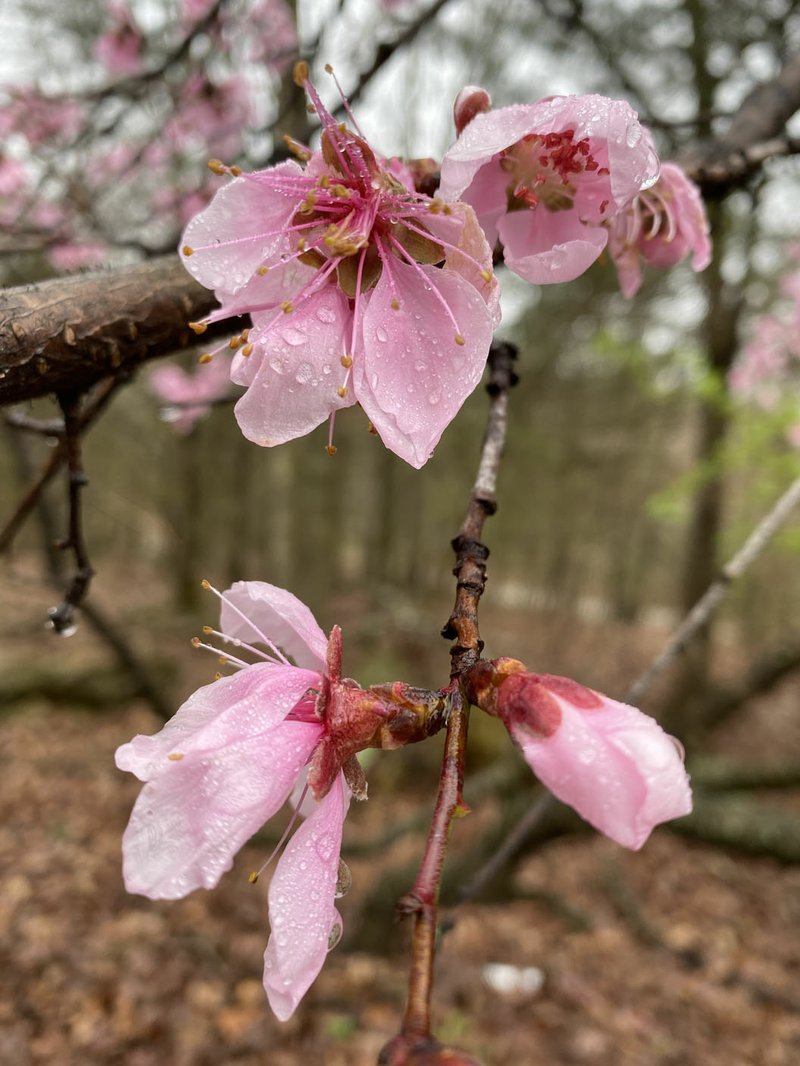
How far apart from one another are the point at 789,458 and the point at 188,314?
484 centimetres

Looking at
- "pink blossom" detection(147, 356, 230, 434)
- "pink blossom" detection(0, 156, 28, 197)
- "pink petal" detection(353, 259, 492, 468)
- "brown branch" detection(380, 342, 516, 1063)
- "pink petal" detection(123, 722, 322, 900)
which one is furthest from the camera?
"pink blossom" detection(147, 356, 230, 434)

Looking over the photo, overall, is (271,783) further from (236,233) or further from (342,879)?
(236,233)

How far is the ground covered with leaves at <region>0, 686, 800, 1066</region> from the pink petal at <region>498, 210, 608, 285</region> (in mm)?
3201

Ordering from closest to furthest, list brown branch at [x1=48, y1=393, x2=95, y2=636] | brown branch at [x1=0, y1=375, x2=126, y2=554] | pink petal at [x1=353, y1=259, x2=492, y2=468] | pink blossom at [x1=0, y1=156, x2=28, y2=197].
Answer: pink petal at [x1=353, y1=259, x2=492, y2=468], brown branch at [x1=48, y1=393, x2=95, y2=636], brown branch at [x1=0, y1=375, x2=126, y2=554], pink blossom at [x1=0, y1=156, x2=28, y2=197]

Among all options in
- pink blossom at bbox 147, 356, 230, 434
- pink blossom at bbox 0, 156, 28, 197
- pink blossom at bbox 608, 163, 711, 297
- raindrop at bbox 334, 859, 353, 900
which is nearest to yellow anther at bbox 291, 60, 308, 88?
pink blossom at bbox 608, 163, 711, 297

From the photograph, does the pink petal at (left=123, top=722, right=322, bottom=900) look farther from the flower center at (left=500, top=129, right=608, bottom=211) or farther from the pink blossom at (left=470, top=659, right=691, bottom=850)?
the flower center at (left=500, top=129, right=608, bottom=211)

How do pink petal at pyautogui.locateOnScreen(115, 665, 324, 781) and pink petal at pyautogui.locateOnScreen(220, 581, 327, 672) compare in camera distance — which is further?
pink petal at pyautogui.locateOnScreen(220, 581, 327, 672)

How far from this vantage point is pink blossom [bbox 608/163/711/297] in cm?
104

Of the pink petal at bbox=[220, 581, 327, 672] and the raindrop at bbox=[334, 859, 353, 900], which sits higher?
the pink petal at bbox=[220, 581, 327, 672]

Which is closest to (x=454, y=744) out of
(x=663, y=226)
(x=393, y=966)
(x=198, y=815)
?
(x=198, y=815)

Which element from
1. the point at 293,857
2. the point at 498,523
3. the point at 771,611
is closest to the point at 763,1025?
the point at 293,857

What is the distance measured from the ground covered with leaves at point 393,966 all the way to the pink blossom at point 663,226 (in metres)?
3.09

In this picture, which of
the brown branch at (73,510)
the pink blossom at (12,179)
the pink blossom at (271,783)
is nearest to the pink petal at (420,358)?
the pink blossom at (271,783)

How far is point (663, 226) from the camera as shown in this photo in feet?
3.60
